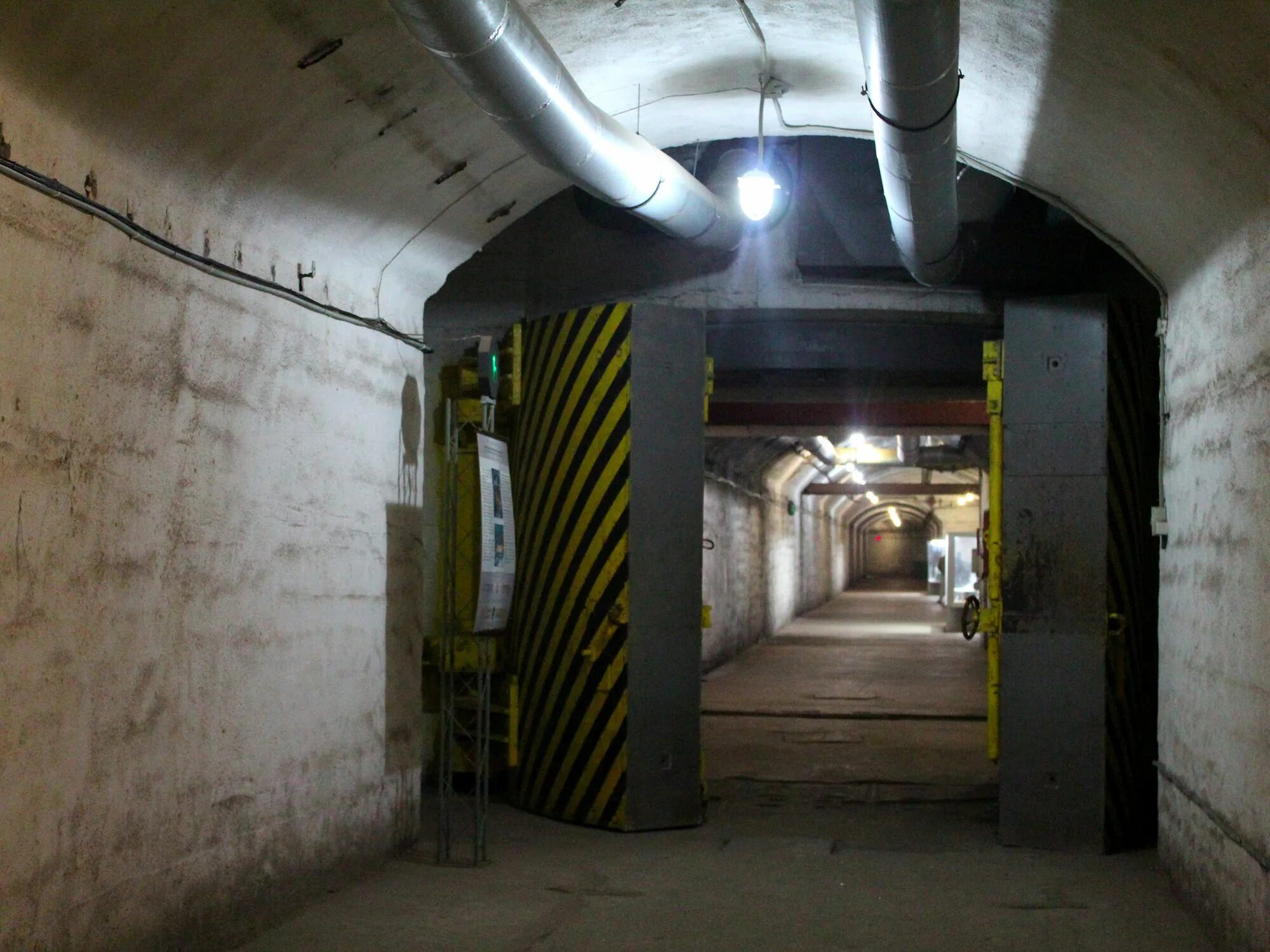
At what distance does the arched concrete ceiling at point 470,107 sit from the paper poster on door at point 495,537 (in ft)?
2.80

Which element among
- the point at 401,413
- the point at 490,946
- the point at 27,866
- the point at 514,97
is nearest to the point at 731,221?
the point at 401,413

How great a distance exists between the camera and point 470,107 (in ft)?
17.9

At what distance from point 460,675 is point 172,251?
13.0 ft

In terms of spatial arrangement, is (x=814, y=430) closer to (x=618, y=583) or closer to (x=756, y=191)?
(x=618, y=583)

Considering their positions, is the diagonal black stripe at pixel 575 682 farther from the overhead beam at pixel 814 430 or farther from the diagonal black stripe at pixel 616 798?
→ the overhead beam at pixel 814 430

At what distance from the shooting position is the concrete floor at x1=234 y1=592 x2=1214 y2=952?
5047mm

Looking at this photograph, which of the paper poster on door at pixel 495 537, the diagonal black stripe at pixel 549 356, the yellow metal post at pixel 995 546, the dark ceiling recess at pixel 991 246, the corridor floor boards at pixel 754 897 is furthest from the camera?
the dark ceiling recess at pixel 991 246

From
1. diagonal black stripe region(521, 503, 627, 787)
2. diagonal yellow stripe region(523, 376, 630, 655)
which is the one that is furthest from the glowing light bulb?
diagonal black stripe region(521, 503, 627, 787)

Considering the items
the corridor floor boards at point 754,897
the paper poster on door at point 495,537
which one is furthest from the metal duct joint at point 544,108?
the corridor floor boards at point 754,897

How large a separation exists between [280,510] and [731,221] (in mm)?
3258

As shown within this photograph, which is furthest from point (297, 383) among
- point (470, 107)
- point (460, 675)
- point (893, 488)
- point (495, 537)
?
point (893, 488)

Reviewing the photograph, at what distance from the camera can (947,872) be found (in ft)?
20.5

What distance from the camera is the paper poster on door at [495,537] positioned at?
257 inches

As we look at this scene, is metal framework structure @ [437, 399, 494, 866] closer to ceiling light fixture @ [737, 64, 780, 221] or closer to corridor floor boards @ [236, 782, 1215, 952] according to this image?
corridor floor boards @ [236, 782, 1215, 952]
